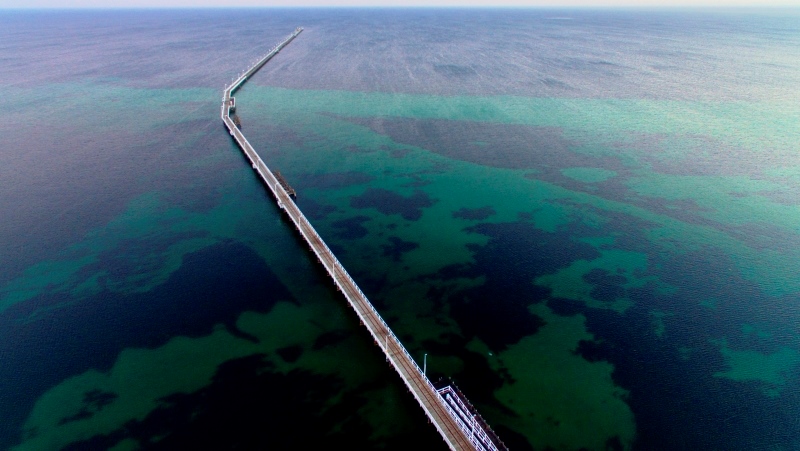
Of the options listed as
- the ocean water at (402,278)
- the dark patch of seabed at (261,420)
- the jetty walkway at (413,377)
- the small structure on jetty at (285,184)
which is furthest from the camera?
the small structure on jetty at (285,184)

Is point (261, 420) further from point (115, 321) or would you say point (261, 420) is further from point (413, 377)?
point (115, 321)

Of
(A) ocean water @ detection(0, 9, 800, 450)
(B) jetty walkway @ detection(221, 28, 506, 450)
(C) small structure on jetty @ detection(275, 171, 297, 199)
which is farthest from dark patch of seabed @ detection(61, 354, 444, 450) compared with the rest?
(C) small structure on jetty @ detection(275, 171, 297, 199)

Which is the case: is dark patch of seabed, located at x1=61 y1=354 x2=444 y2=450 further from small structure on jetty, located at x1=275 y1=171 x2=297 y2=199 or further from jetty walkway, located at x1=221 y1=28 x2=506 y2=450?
small structure on jetty, located at x1=275 y1=171 x2=297 y2=199

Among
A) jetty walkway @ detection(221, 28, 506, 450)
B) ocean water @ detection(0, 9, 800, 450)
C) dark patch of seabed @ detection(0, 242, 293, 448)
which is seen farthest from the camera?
dark patch of seabed @ detection(0, 242, 293, 448)

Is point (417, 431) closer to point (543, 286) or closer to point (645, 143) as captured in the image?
point (543, 286)

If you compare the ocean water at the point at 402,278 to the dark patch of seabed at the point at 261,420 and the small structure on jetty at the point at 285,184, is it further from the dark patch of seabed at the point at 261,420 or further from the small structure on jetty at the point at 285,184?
the small structure on jetty at the point at 285,184

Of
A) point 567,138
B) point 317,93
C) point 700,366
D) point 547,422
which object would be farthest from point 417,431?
point 317,93

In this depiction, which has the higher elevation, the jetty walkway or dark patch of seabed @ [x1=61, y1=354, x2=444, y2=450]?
the jetty walkway

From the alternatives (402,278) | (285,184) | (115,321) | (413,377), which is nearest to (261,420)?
(413,377)

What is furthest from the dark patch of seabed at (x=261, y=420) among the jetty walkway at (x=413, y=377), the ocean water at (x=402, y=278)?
the jetty walkway at (x=413, y=377)
